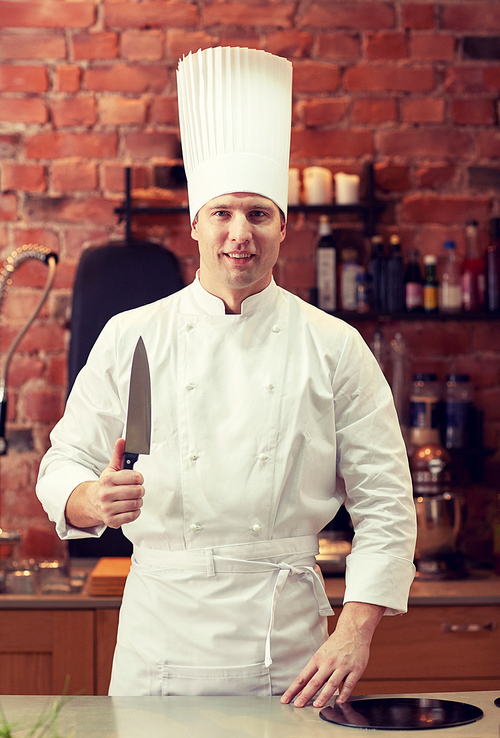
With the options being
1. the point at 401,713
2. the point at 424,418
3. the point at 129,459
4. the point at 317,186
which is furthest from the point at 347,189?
the point at 401,713

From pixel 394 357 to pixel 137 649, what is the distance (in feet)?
4.77

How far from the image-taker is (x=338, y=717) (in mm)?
992

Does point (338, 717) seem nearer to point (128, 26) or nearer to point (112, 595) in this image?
point (112, 595)

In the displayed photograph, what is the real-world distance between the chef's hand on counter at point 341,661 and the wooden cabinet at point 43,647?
90cm

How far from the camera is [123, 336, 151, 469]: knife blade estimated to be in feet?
3.52

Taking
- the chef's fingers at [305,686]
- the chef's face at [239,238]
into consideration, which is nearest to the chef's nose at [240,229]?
the chef's face at [239,238]

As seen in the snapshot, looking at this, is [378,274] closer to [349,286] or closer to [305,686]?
[349,286]

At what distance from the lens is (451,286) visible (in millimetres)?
2414

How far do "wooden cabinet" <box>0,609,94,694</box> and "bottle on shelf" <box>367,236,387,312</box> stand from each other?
1224mm

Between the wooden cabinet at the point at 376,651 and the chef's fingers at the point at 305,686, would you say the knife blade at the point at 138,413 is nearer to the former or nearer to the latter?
the chef's fingers at the point at 305,686

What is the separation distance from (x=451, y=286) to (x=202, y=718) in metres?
1.73

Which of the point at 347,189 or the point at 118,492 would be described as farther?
the point at 347,189

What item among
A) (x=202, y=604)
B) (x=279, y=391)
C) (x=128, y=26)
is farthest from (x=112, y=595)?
(x=128, y=26)

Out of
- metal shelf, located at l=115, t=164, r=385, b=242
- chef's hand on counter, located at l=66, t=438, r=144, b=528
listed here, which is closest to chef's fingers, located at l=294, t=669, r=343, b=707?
chef's hand on counter, located at l=66, t=438, r=144, b=528
